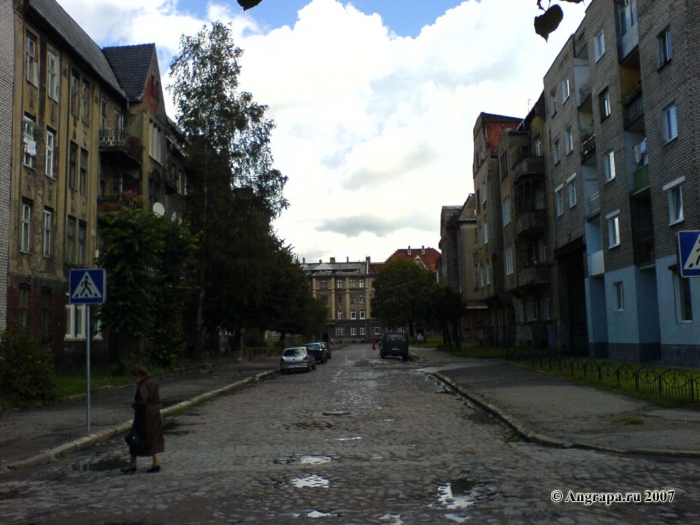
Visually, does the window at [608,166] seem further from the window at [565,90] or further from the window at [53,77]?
the window at [53,77]

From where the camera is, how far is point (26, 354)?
58.2 ft

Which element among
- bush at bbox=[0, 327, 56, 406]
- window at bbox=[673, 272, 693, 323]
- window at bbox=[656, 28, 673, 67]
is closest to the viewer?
bush at bbox=[0, 327, 56, 406]

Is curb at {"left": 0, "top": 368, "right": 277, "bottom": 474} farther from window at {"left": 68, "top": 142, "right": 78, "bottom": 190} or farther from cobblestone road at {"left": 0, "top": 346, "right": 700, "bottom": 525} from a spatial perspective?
window at {"left": 68, "top": 142, "right": 78, "bottom": 190}

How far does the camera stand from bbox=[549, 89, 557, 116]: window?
3968cm

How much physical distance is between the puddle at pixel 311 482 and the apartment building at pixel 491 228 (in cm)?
4308

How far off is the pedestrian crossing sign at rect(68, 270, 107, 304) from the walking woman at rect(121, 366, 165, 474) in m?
4.52

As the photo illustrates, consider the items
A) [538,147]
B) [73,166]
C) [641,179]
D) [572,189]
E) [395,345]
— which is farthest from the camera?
[395,345]

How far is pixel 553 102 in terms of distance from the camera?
4006 cm

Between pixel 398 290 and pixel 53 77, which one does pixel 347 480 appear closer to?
pixel 53 77

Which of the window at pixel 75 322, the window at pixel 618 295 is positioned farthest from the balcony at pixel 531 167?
the window at pixel 75 322

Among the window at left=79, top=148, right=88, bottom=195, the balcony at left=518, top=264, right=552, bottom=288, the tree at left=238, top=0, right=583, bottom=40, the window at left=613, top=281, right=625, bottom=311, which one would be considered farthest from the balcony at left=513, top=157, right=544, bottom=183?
the tree at left=238, top=0, right=583, bottom=40

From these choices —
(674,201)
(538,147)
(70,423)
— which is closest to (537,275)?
(538,147)

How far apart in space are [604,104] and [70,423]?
1016 inches

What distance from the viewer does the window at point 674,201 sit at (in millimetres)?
24094
